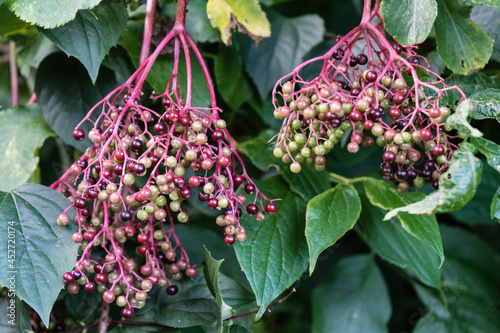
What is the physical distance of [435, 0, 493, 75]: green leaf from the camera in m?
0.82

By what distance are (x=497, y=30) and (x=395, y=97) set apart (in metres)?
0.41

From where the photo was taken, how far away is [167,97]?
0.82 m

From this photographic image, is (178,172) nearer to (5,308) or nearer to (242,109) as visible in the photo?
(5,308)

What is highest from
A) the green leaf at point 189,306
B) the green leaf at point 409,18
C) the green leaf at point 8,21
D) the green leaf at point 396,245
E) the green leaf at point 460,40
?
the green leaf at point 8,21

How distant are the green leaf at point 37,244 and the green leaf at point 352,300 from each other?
0.81 meters

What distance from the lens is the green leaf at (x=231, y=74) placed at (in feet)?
3.78

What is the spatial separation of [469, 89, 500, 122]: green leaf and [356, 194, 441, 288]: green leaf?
0.36 metres

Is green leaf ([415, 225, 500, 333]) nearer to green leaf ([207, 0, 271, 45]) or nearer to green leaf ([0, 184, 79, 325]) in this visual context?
green leaf ([207, 0, 271, 45])

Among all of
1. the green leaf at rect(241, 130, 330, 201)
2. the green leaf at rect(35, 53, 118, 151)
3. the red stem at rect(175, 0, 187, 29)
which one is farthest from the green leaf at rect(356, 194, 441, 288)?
the green leaf at rect(35, 53, 118, 151)

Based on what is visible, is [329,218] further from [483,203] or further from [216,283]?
[483,203]

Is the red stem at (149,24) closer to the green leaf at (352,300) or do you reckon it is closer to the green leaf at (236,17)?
the green leaf at (236,17)

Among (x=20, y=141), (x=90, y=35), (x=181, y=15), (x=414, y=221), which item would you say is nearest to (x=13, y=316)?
(x=20, y=141)

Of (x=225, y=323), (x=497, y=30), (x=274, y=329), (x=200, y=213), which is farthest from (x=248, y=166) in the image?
(x=274, y=329)

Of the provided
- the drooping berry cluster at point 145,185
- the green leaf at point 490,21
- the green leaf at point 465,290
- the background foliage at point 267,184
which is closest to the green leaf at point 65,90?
the background foliage at point 267,184
